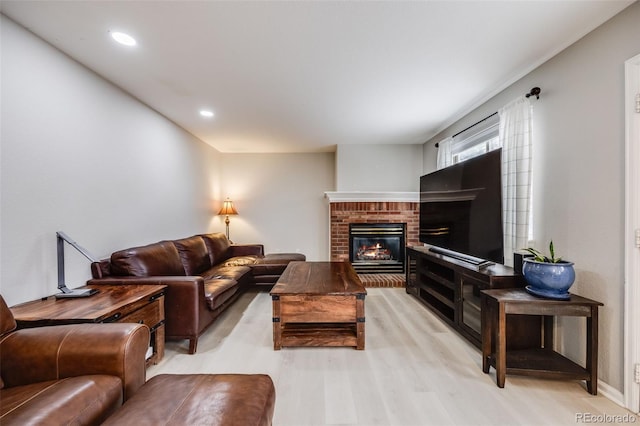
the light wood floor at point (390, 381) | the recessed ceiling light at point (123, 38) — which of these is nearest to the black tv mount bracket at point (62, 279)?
the light wood floor at point (390, 381)

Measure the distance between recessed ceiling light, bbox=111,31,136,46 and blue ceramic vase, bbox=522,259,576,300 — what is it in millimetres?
3192

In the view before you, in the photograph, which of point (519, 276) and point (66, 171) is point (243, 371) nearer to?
point (66, 171)

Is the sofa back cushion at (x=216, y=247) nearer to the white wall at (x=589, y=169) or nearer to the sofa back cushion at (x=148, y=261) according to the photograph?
the sofa back cushion at (x=148, y=261)

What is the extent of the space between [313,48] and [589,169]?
2.09 m

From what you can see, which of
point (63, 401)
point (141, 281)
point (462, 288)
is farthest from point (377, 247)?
point (63, 401)

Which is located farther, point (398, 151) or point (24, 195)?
point (398, 151)

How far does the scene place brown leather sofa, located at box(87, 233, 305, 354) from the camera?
2.17m

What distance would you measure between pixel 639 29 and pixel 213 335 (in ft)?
12.3

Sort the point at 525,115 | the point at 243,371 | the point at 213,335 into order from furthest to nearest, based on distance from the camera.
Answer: the point at 213,335, the point at 525,115, the point at 243,371

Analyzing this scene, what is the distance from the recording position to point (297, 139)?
4.32 m

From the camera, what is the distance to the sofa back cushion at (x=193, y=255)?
3.16 m

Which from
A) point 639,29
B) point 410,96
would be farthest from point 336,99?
point 639,29

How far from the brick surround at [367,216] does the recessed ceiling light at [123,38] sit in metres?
3.34

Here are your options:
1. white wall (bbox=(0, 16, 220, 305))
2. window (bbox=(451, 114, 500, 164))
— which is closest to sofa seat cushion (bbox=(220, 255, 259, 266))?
white wall (bbox=(0, 16, 220, 305))
